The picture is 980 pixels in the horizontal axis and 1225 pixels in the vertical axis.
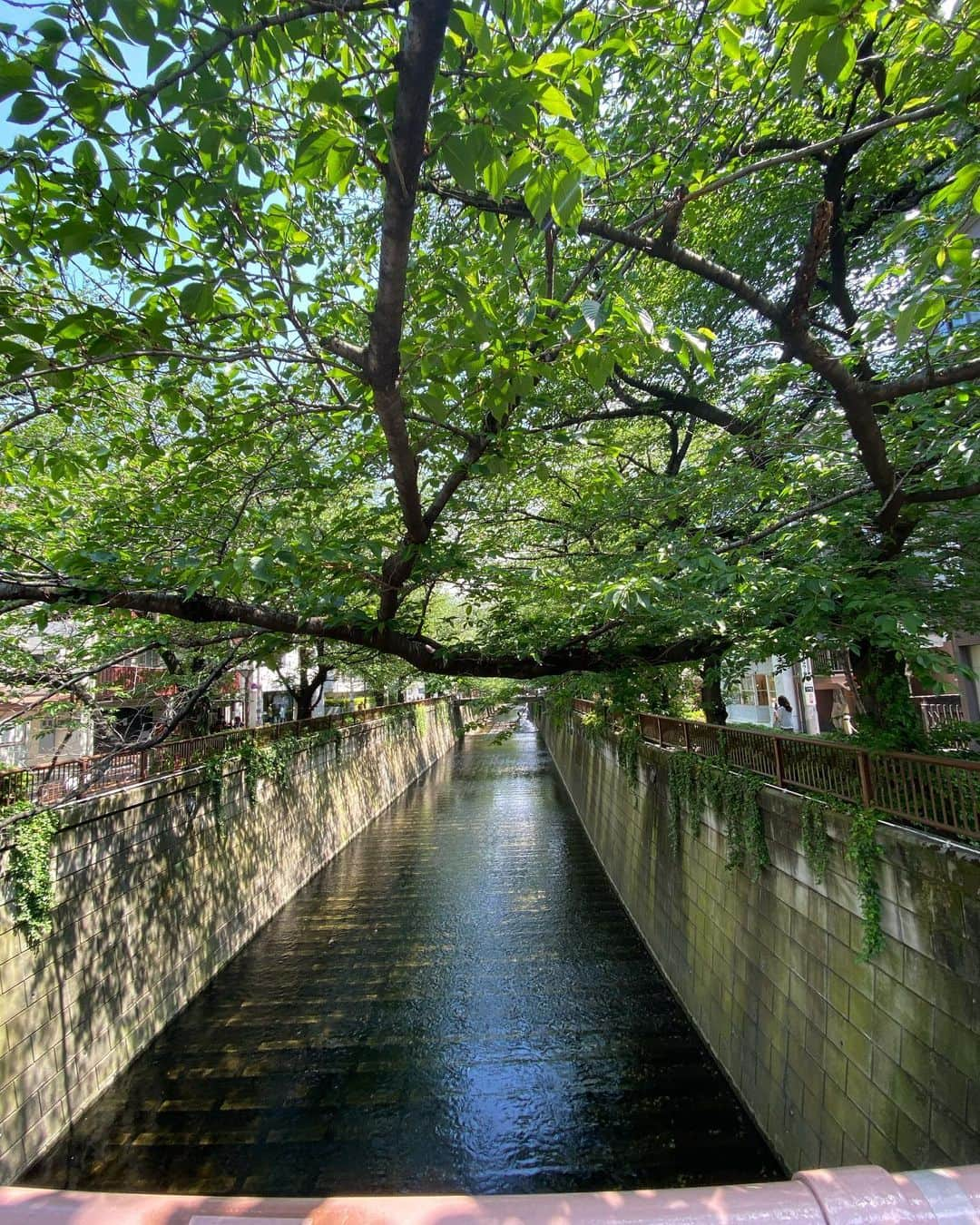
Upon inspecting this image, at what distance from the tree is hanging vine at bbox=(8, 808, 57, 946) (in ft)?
7.20

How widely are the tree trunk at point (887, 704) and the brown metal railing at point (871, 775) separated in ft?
3.02

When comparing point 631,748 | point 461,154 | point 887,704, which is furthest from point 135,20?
point 631,748

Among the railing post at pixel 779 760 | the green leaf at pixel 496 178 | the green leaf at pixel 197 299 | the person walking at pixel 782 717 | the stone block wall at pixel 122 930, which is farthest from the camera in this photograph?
the person walking at pixel 782 717

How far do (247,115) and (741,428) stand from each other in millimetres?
7021

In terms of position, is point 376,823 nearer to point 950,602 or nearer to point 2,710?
point 2,710

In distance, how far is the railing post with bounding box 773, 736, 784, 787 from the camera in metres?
6.34

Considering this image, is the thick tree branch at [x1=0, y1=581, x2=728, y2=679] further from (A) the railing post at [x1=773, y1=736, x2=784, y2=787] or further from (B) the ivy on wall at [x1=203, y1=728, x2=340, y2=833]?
(B) the ivy on wall at [x1=203, y1=728, x2=340, y2=833]

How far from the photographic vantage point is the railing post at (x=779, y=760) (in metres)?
6.34

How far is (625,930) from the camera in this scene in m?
11.7

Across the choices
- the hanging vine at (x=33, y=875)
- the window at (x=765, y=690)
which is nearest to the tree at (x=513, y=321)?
the hanging vine at (x=33, y=875)

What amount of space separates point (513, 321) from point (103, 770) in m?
7.45

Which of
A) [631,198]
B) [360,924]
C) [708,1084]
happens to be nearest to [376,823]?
[360,924]

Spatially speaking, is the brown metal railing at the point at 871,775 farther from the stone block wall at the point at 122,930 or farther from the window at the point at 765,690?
the window at the point at 765,690

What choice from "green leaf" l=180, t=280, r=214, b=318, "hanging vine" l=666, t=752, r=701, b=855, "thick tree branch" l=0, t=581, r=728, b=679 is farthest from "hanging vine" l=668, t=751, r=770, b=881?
"green leaf" l=180, t=280, r=214, b=318
